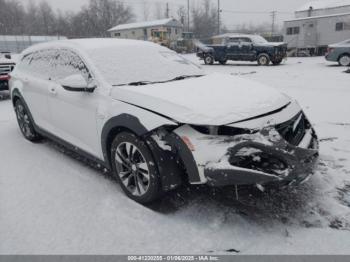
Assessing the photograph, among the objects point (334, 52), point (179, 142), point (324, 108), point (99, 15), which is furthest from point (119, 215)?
point (99, 15)

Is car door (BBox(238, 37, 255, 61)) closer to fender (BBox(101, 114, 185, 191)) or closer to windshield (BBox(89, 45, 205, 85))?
windshield (BBox(89, 45, 205, 85))

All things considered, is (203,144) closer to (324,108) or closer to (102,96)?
(102,96)

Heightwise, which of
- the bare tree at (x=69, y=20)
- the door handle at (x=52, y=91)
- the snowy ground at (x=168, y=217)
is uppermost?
the bare tree at (x=69, y=20)

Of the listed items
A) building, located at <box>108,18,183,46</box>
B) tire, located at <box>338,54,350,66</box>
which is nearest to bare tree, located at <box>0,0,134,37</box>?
building, located at <box>108,18,183,46</box>

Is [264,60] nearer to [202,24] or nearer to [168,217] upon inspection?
[168,217]

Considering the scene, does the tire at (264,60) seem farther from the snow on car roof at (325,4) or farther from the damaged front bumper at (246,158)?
the snow on car roof at (325,4)

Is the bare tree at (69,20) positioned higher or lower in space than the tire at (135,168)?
higher

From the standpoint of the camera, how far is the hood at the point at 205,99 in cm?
268

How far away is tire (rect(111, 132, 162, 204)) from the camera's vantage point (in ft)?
9.55

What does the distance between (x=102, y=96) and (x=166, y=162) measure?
110 cm

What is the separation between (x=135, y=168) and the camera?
3125 millimetres

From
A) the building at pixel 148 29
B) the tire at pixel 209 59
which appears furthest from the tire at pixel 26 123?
the building at pixel 148 29

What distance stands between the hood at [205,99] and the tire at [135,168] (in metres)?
0.38

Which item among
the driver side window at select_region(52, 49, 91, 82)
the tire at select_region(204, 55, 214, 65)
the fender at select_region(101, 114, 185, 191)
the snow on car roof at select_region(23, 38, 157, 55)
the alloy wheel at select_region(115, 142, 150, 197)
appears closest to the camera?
the fender at select_region(101, 114, 185, 191)
